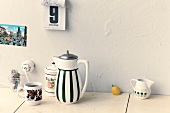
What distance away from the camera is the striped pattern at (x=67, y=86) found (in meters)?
1.51

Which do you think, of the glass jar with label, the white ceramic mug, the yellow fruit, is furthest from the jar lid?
the yellow fruit

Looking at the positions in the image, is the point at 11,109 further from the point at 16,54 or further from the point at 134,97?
the point at 134,97

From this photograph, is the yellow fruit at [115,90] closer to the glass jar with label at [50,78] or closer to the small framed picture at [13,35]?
the glass jar with label at [50,78]

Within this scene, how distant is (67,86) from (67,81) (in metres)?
0.02

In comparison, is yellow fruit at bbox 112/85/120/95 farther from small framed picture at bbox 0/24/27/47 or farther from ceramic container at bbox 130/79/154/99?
small framed picture at bbox 0/24/27/47

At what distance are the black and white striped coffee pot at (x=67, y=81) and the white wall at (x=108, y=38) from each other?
19 cm

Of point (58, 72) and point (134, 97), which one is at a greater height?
point (58, 72)

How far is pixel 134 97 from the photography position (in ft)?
5.42

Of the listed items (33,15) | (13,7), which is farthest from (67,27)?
(13,7)

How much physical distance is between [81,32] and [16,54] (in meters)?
0.36

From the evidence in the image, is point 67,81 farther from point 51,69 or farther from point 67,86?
point 51,69

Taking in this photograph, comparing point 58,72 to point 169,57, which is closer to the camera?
point 58,72

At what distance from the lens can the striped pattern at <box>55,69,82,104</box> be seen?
151 cm

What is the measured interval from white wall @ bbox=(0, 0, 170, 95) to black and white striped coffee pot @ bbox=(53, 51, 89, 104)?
19cm
